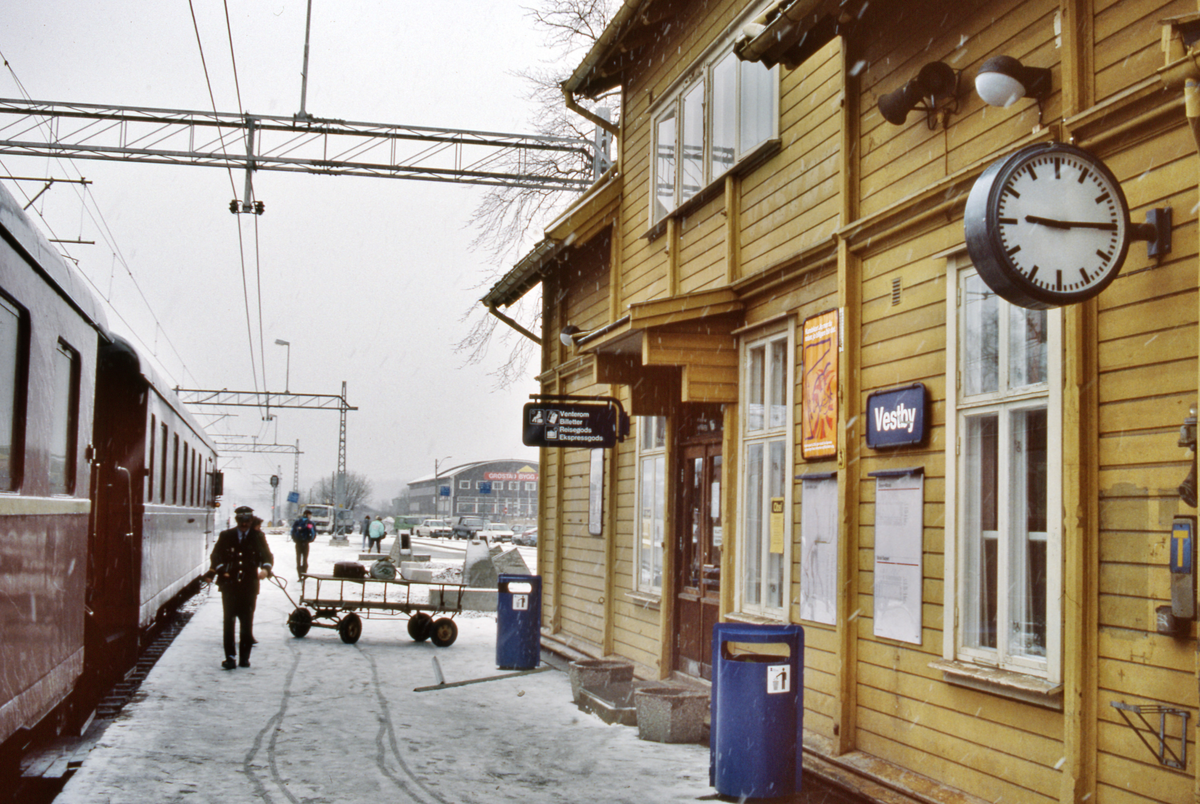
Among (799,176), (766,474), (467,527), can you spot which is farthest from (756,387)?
(467,527)

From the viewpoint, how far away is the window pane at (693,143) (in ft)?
33.9

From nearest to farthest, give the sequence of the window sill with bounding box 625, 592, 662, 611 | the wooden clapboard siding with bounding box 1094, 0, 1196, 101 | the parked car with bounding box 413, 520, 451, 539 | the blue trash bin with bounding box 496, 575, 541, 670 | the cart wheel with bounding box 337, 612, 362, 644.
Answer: the wooden clapboard siding with bounding box 1094, 0, 1196, 101, the window sill with bounding box 625, 592, 662, 611, the blue trash bin with bounding box 496, 575, 541, 670, the cart wheel with bounding box 337, 612, 362, 644, the parked car with bounding box 413, 520, 451, 539

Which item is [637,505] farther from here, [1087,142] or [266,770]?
[1087,142]

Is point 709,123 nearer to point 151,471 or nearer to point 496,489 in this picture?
point 151,471

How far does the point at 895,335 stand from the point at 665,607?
4.42 metres


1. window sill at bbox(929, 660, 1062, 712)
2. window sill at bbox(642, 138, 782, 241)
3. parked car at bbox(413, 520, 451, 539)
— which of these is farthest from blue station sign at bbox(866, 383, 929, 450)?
parked car at bbox(413, 520, 451, 539)

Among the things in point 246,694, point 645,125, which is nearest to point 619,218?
point 645,125

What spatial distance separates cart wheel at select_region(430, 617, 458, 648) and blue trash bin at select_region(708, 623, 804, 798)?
26.1 ft

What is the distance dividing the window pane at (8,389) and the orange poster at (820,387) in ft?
16.2

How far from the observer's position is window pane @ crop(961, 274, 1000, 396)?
5930mm

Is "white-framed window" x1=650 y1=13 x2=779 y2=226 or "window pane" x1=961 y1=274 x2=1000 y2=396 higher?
"white-framed window" x1=650 y1=13 x2=779 y2=226

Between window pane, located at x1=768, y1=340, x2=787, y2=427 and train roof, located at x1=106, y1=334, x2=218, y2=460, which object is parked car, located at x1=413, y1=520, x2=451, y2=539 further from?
window pane, located at x1=768, y1=340, x2=787, y2=427

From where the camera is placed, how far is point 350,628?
14.1m

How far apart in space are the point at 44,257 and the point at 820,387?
4.96 metres
